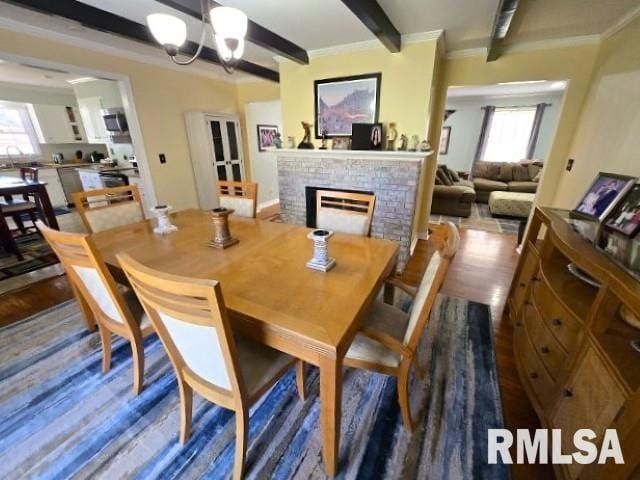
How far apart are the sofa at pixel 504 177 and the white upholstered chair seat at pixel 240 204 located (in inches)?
203

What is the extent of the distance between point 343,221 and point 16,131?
7325 millimetres

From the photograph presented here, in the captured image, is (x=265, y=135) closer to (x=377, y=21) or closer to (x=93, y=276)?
(x=377, y=21)

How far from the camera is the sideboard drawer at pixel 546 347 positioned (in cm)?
120

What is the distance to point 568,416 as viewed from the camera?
1050mm

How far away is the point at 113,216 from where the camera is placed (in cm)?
208

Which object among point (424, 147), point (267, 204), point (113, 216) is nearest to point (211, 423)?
point (113, 216)

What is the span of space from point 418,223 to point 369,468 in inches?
120

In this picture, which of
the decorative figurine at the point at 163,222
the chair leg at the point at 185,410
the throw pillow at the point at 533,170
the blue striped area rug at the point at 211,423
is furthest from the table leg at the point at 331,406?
the throw pillow at the point at 533,170

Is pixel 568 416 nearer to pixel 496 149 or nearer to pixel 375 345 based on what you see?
pixel 375 345

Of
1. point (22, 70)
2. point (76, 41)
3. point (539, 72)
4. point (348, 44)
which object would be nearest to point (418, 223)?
point (539, 72)

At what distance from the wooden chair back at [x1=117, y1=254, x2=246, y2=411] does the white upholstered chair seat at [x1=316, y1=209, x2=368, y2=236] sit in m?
1.24

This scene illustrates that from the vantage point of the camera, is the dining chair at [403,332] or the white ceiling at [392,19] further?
the white ceiling at [392,19]

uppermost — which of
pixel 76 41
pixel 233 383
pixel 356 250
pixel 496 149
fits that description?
pixel 76 41

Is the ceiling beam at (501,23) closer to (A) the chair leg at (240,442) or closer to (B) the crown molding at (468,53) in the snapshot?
(B) the crown molding at (468,53)
